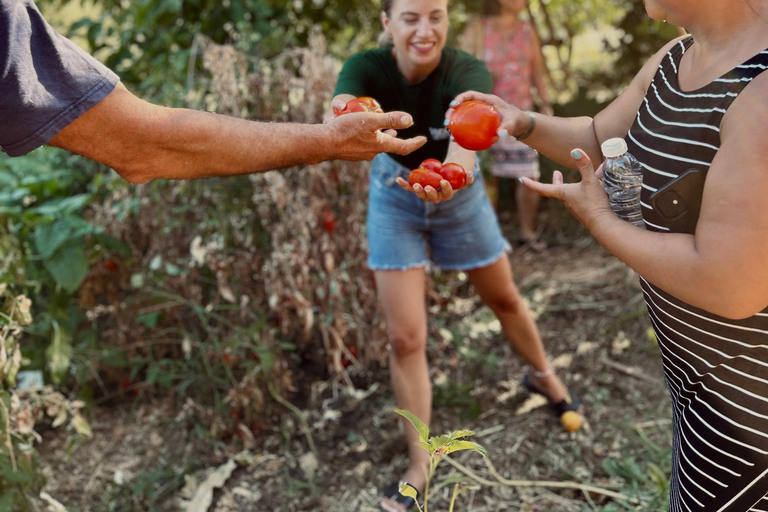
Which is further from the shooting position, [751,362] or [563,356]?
[563,356]

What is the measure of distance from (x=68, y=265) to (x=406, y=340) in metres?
1.41

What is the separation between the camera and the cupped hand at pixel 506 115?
1883 mm

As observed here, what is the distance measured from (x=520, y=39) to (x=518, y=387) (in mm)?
2585

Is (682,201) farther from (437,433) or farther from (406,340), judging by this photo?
(437,433)

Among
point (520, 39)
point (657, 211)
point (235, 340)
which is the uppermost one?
point (520, 39)

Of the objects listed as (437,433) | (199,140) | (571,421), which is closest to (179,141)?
(199,140)

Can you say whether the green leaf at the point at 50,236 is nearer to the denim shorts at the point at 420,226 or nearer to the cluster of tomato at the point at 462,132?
the denim shorts at the point at 420,226

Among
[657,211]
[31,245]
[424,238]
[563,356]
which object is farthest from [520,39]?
[657,211]

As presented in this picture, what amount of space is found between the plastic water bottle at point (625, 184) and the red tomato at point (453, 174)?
26.1 inches

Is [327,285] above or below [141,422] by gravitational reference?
above

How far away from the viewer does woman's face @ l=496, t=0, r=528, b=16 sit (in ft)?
15.2

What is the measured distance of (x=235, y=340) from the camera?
9.66 ft

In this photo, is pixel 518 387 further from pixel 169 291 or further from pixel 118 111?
pixel 118 111

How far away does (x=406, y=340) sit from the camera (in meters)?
2.59
